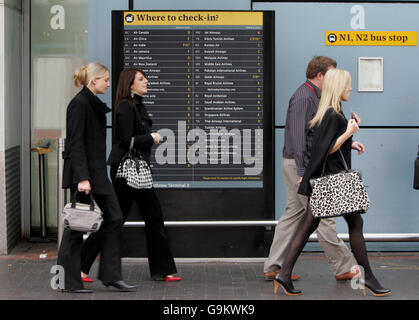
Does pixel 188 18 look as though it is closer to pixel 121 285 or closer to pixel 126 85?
pixel 126 85

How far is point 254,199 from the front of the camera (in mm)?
7379

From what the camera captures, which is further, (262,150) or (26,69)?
(26,69)

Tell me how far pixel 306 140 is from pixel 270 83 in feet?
3.62

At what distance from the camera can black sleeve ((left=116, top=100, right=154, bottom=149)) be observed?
6.43 m

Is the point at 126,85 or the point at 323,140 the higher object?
the point at 126,85

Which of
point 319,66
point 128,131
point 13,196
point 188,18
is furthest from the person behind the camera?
point 13,196

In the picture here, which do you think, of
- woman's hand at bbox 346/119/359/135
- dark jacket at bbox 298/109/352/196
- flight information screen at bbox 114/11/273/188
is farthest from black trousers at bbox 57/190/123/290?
woman's hand at bbox 346/119/359/135

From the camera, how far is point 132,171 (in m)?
6.44

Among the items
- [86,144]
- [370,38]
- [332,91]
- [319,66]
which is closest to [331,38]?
[370,38]

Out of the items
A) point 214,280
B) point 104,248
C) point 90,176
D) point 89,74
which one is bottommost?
point 214,280

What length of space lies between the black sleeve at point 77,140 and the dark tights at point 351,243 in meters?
1.68

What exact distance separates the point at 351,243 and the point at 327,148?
2.52 ft
